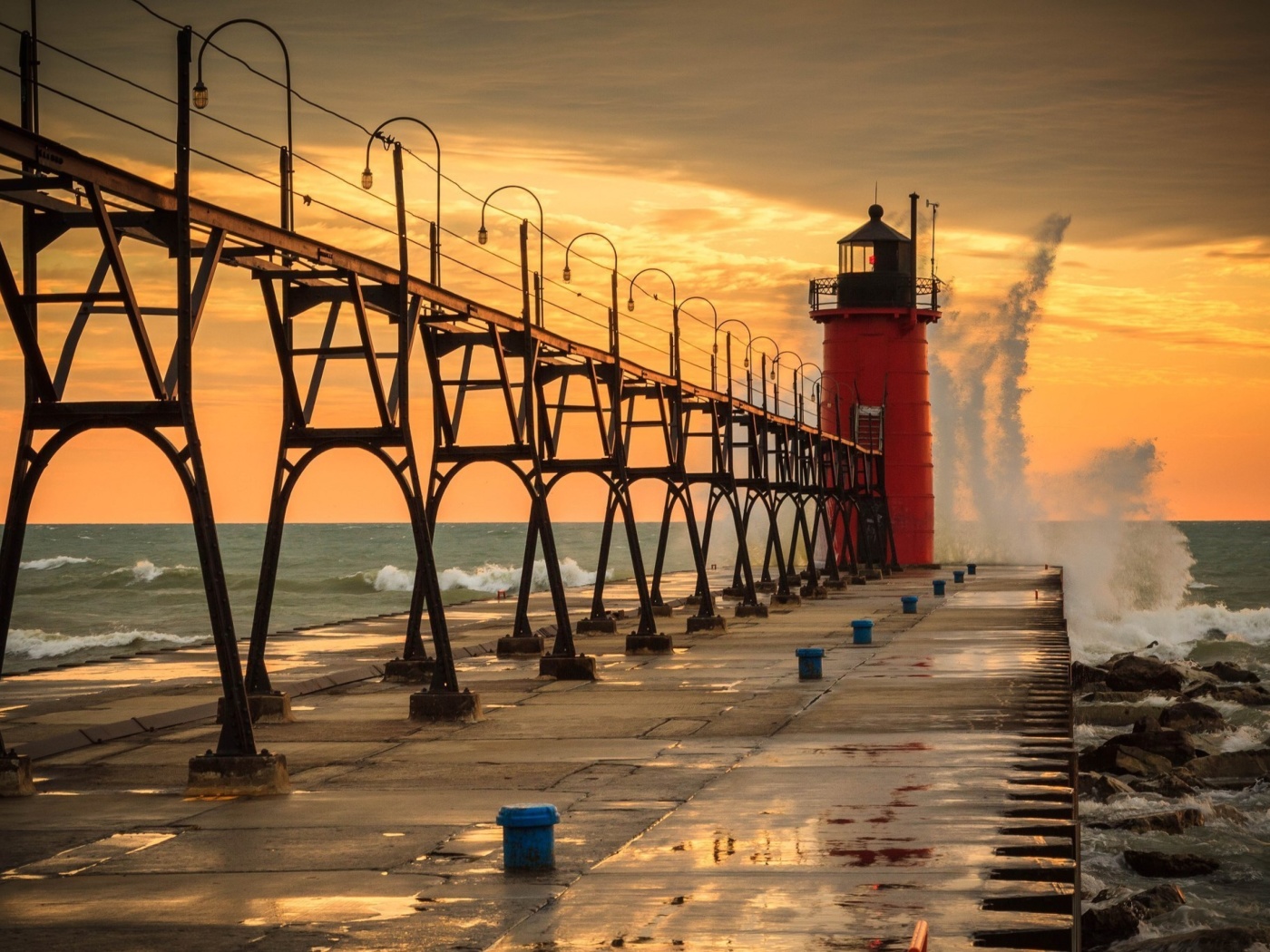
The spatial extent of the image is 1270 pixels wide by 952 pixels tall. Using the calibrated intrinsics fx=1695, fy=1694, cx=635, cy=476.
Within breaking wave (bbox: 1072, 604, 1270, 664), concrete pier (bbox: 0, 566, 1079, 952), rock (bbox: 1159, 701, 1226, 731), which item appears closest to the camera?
concrete pier (bbox: 0, 566, 1079, 952)

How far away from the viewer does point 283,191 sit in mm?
15859

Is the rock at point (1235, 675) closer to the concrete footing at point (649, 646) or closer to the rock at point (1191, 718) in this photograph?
the rock at point (1191, 718)

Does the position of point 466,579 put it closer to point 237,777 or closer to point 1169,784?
point 1169,784

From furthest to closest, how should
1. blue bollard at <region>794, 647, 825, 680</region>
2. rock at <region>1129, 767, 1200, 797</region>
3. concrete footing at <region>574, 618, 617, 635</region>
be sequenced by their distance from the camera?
concrete footing at <region>574, 618, 617, 635</region>
rock at <region>1129, 767, 1200, 797</region>
blue bollard at <region>794, 647, 825, 680</region>

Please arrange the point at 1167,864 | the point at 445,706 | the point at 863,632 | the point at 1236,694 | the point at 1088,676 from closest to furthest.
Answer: the point at 445,706 < the point at 1167,864 < the point at 863,632 < the point at 1236,694 < the point at 1088,676

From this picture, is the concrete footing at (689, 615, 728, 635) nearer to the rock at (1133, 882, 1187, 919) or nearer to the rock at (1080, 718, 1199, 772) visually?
the rock at (1080, 718, 1199, 772)

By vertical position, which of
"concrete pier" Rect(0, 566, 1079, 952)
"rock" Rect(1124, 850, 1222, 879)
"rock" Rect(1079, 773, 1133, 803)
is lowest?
"rock" Rect(1124, 850, 1222, 879)

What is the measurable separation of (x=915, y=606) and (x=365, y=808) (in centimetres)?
2463

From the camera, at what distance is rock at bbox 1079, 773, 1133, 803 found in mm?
22188

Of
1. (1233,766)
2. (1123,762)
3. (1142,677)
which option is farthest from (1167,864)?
(1142,677)

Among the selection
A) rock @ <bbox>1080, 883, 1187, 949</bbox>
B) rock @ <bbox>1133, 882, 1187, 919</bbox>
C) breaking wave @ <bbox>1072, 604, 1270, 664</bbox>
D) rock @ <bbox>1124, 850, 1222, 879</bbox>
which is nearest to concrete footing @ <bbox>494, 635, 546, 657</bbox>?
rock @ <bbox>1124, 850, 1222, 879</bbox>

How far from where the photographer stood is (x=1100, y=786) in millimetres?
22469

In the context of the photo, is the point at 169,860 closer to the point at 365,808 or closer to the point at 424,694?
the point at 365,808

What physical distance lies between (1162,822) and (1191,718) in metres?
10.9
